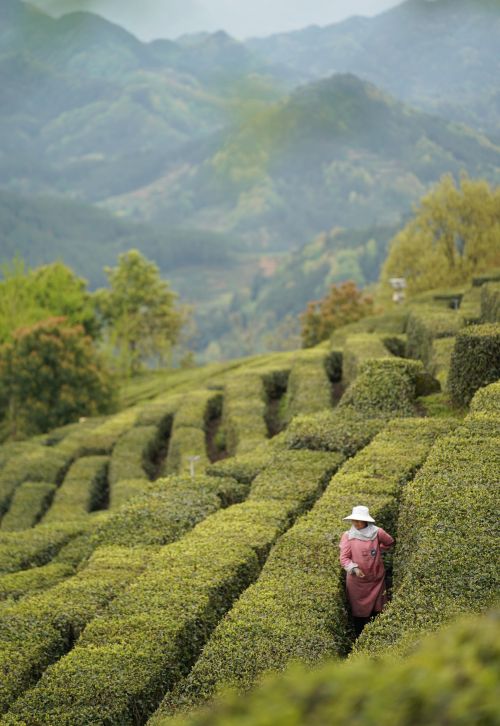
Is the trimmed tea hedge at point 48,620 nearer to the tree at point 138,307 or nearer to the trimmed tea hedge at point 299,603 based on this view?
the trimmed tea hedge at point 299,603

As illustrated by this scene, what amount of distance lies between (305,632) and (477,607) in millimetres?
1888

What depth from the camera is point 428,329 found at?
2331cm

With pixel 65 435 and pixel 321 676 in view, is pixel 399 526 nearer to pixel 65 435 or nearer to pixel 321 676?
pixel 321 676

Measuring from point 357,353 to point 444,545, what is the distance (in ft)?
48.5

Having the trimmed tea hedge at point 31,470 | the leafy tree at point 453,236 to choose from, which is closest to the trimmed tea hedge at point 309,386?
the trimmed tea hedge at point 31,470

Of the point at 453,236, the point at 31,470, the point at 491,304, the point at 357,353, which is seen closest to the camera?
the point at 491,304

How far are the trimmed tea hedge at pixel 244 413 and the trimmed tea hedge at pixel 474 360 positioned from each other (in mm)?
6271

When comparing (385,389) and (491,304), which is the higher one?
(491,304)

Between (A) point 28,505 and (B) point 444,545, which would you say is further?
(A) point 28,505

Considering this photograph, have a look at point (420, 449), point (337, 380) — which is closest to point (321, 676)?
point (420, 449)

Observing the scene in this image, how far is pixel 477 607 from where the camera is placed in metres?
7.96

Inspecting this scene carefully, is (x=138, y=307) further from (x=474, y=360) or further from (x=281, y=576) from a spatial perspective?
(x=281, y=576)

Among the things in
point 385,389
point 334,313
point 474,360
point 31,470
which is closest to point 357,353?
point 385,389

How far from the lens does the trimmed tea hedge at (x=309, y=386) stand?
2216 cm
